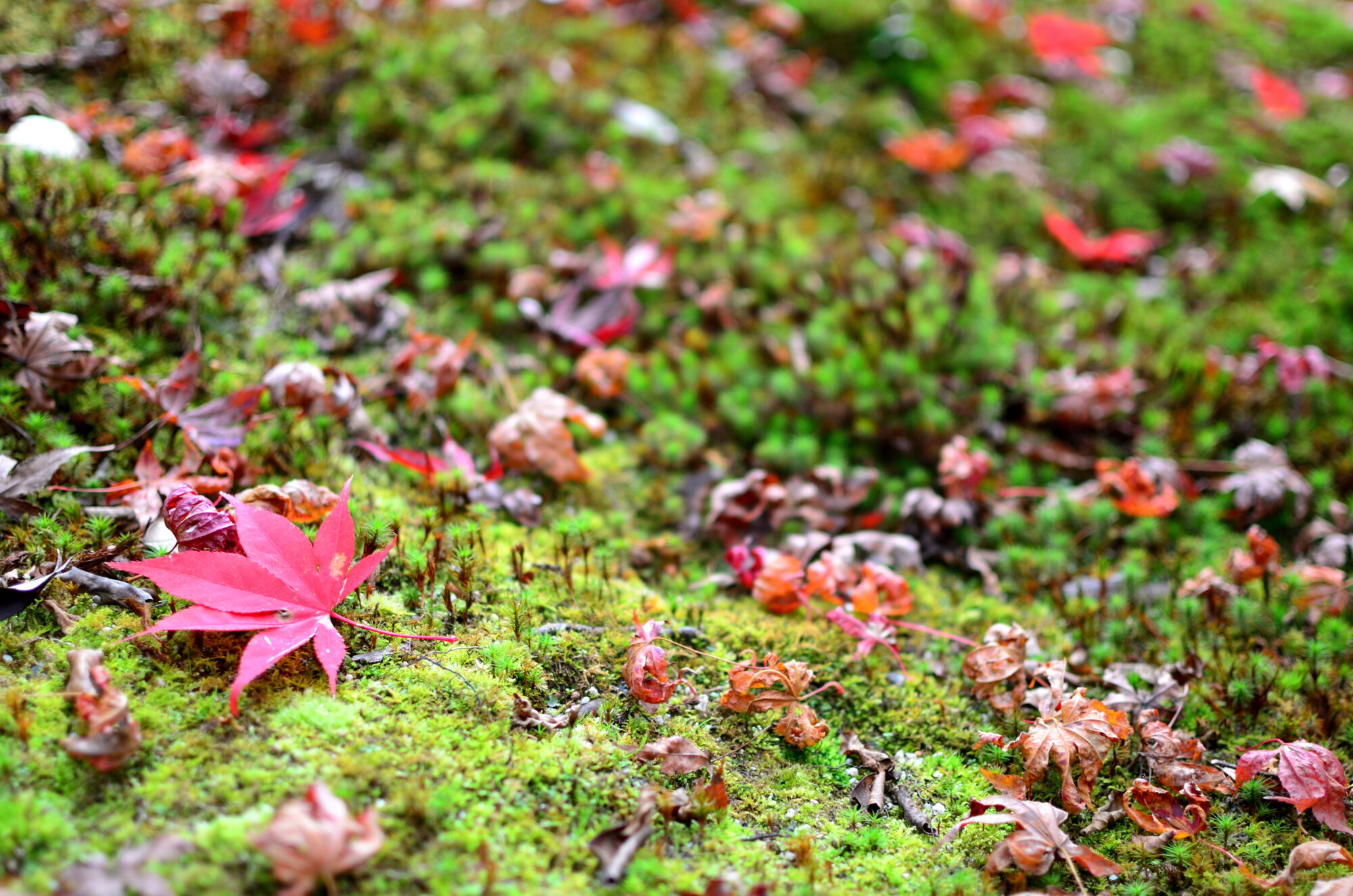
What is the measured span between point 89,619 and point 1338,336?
14.9 ft

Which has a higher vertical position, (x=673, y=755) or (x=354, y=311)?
(x=354, y=311)

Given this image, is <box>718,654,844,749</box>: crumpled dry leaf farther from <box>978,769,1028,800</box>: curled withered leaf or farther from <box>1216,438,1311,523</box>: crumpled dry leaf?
<box>1216,438,1311,523</box>: crumpled dry leaf

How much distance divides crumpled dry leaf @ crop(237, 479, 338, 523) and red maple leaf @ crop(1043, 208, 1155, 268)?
3631 mm

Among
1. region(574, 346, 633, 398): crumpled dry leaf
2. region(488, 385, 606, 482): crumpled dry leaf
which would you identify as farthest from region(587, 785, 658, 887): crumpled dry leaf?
region(574, 346, 633, 398): crumpled dry leaf

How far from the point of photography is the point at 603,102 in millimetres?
Answer: 4164

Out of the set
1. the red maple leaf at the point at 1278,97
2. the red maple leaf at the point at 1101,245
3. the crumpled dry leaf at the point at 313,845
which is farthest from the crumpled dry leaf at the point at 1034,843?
the red maple leaf at the point at 1278,97

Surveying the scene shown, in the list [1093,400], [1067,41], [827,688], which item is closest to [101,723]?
[827,688]

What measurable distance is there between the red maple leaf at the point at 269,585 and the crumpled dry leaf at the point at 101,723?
0.12 meters

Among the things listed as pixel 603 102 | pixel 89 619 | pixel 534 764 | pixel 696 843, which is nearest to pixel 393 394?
pixel 89 619

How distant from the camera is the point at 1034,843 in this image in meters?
1.71

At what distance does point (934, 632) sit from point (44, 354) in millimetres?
2664

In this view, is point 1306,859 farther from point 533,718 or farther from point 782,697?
point 533,718

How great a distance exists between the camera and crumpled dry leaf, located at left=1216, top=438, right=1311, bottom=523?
279cm

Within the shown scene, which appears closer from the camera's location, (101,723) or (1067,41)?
(101,723)
